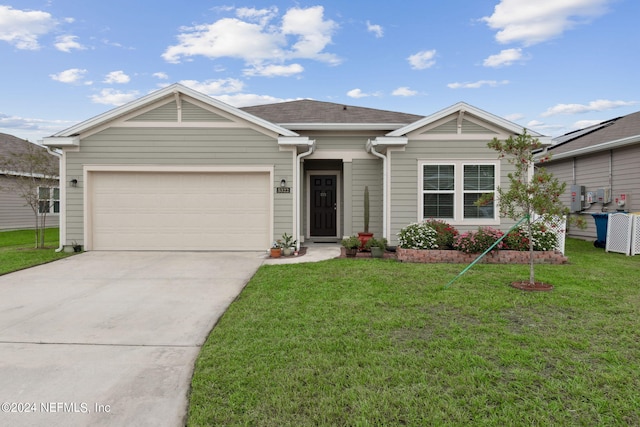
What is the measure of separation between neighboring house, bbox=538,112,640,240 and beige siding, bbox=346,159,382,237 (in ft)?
14.6

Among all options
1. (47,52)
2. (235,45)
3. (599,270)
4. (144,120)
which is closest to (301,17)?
(235,45)

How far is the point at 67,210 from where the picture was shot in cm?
912

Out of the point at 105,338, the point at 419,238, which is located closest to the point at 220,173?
the point at 419,238

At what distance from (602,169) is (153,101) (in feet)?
43.8

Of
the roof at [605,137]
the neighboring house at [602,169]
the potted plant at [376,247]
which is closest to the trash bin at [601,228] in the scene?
the neighboring house at [602,169]

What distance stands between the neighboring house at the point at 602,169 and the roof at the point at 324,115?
171 inches

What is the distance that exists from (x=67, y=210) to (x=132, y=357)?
25.2 feet

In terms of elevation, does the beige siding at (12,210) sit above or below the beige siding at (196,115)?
below

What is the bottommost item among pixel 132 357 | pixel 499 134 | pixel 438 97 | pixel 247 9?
pixel 132 357

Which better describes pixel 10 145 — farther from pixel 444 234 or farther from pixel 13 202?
pixel 444 234

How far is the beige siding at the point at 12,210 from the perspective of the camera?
1481 cm

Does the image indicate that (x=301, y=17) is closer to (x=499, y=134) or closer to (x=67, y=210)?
(x=499, y=134)

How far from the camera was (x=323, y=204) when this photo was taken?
11359mm

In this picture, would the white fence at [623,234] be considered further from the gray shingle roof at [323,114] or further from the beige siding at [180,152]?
the beige siding at [180,152]
